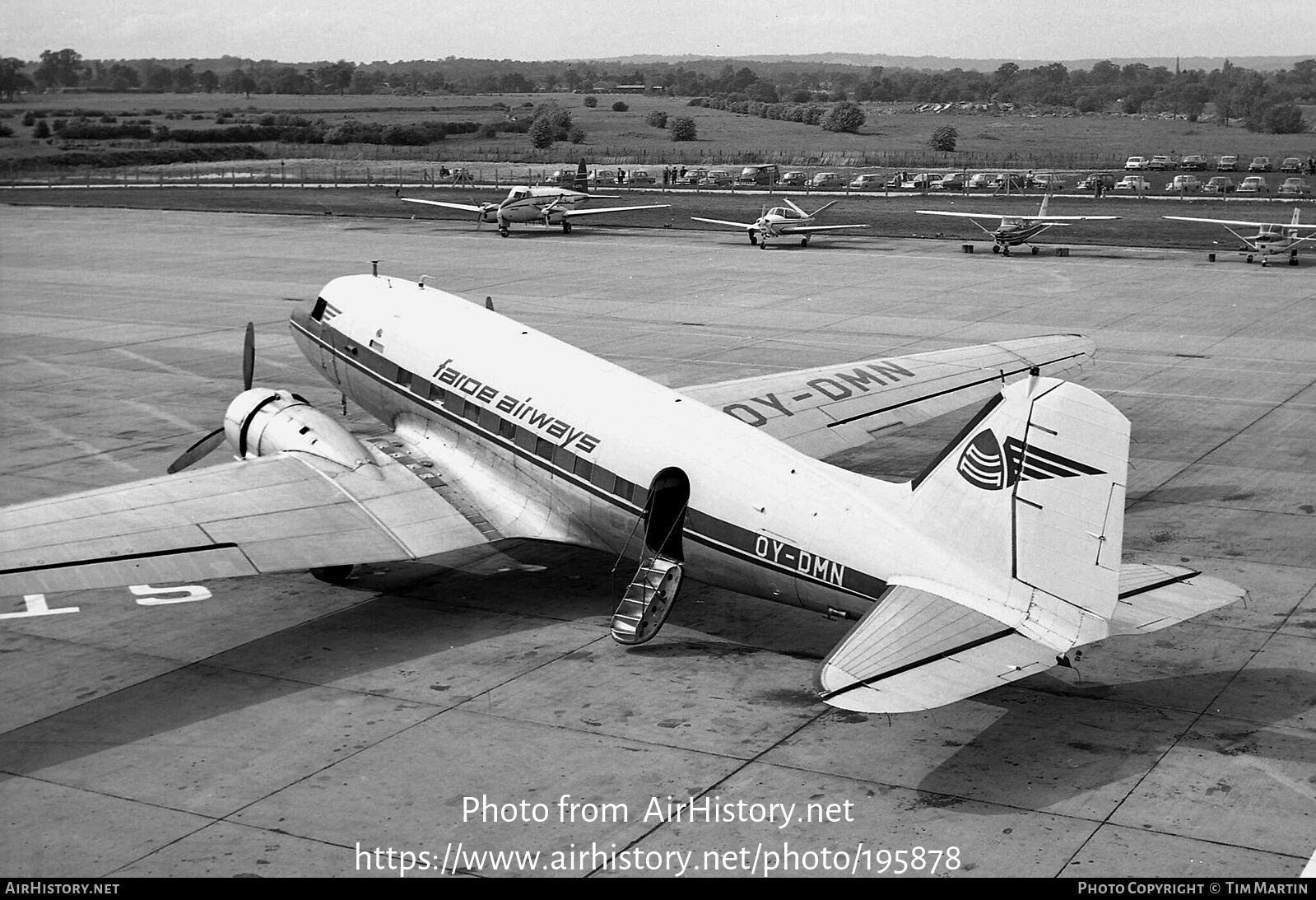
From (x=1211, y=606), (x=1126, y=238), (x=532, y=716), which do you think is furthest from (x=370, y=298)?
(x=1126, y=238)

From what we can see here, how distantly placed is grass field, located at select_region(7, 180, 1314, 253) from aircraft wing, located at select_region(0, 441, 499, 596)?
5312 cm

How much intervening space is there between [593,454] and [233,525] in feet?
17.4

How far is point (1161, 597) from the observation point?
15.3m

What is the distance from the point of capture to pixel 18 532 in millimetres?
17312

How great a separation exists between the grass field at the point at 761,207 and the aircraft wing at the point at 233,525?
174 ft

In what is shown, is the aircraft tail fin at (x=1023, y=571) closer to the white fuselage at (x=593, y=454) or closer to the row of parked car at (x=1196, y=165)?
the white fuselage at (x=593, y=454)

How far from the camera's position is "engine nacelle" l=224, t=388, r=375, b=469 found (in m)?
22.3

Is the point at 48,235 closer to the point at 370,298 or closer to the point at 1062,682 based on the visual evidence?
the point at 370,298

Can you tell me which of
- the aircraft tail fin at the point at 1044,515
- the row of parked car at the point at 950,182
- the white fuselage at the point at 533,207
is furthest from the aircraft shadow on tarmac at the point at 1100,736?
the row of parked car at the point at 950,182

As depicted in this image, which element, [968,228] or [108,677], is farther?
[968,228]

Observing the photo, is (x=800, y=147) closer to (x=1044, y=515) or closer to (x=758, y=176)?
(x=758, y=176)

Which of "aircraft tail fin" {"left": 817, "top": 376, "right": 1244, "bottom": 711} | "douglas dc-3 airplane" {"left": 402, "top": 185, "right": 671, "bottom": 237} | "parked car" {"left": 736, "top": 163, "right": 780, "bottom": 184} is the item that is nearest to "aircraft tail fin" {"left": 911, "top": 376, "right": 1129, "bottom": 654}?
"aircraft tail fin" {"left": 817, "top": 376, "right": 1244, "bottom": 711}

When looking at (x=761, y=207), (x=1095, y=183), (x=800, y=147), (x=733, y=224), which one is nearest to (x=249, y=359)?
(x=733, y=224)

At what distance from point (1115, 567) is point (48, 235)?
7741cm
